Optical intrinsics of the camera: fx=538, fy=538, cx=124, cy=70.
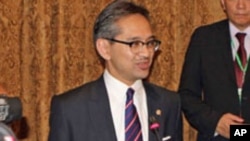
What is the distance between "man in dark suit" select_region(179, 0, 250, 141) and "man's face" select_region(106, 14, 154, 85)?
66 centimetres

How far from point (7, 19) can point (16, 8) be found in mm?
91

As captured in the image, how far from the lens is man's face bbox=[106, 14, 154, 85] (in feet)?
8.25

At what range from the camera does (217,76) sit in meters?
3.16

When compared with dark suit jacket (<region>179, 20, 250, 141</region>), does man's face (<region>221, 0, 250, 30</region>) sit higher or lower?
higher

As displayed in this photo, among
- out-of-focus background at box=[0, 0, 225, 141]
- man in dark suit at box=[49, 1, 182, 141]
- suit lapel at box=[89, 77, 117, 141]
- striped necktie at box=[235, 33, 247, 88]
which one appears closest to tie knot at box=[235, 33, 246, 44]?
striped necktie at box=[235, 33, 247, 88]

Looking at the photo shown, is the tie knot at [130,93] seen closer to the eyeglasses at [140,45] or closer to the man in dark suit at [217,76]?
the eyeglasses at [140,45]

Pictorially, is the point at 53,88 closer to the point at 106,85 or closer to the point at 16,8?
the point at 16,8

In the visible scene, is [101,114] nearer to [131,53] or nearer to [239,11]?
[131,53]

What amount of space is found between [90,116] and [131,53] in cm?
35

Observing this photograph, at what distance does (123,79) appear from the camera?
2604mm

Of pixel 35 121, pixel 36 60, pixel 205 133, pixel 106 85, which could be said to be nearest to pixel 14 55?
pixel 36 60

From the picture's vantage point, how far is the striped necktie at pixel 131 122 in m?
2.45

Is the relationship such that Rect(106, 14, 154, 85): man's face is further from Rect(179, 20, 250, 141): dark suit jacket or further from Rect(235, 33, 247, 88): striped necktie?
Rect(235, 33, 247, 88): striped necktie

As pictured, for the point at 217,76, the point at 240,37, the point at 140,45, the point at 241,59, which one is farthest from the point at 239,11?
the point at 140,45
